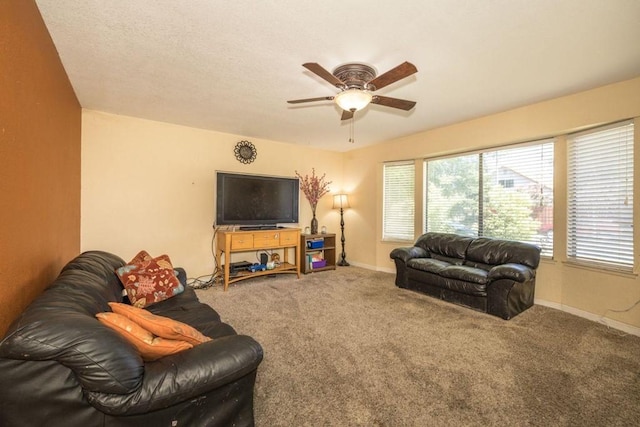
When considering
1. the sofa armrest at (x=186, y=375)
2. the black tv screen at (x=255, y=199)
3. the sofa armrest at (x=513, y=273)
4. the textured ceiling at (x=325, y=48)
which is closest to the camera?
the sofa armrest at (x=186, y=375)

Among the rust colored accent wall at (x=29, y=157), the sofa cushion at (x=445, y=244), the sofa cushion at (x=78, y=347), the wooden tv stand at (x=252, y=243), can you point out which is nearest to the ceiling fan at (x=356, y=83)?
the rust colored accent wall at (x=29, y=157)

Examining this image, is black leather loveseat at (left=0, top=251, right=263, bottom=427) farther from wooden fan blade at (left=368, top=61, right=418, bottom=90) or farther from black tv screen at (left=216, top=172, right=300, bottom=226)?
black tv screen at (left=216, top=172, right=300, bottom=226)

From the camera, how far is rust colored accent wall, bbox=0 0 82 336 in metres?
1.26

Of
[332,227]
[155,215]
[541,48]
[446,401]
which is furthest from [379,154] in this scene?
[446,401]

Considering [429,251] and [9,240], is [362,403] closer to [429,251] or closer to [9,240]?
[9,240]

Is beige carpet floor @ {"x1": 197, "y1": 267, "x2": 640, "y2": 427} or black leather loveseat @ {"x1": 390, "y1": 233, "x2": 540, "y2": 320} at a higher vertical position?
black leather loveseat @ {"x1": 390, "y1": 233, "x2": 540, "y2": 320}

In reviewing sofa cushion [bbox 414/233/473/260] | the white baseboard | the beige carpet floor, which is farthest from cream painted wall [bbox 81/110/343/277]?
the white baseboard

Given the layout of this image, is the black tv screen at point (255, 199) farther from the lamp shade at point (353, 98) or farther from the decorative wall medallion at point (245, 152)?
the lamp shade at point (353, 98)

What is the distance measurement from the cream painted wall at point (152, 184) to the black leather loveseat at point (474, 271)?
2688 mm

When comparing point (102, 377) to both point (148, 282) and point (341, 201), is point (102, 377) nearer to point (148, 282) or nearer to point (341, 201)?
point (148, 282)

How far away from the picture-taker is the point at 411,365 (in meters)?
2.06

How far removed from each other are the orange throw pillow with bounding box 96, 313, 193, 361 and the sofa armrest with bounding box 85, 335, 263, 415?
5cm

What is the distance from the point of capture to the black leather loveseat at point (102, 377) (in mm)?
929

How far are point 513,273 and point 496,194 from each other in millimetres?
1341
